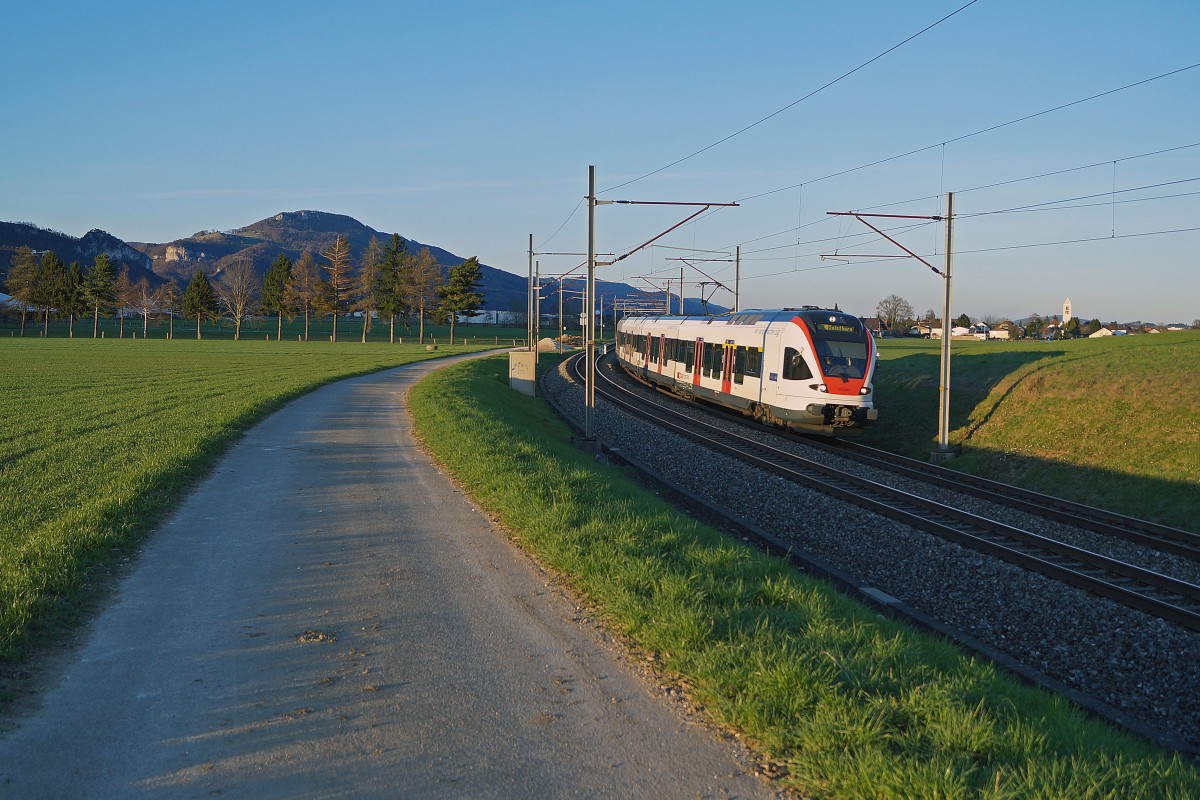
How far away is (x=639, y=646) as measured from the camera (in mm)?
6207

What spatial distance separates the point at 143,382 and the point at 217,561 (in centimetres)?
2846

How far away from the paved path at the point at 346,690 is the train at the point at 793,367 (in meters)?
15.0

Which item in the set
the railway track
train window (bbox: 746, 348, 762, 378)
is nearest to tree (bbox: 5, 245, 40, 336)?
train window (bbox: 746, 348, 762, 378)

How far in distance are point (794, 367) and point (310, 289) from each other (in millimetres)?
82381

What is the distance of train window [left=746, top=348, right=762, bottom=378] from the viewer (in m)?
25.5

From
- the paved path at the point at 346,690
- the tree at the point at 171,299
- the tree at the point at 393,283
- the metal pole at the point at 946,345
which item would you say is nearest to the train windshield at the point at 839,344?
the metal pole at the point at 946,345

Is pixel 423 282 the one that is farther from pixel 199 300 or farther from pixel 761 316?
pixel 761 316

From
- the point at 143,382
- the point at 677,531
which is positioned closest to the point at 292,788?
the point at 677,531

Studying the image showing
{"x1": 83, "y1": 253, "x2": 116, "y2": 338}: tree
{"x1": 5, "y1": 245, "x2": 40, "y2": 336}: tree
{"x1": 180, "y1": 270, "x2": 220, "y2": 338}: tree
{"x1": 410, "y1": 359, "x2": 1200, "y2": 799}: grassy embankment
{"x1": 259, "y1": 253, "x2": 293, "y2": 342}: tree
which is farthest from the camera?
{"x1": 259, "y1": 253, "x2": 293, "y2": 342}: tree

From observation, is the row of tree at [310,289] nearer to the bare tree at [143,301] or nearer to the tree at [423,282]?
the tree at [423,282]

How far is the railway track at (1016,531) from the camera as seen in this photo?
978cm

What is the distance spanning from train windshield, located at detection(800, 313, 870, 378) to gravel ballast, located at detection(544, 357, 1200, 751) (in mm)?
5302

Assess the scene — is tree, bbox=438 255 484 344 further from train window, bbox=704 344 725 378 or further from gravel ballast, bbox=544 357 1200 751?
gravel ballast, bbox=544 357 1200 751

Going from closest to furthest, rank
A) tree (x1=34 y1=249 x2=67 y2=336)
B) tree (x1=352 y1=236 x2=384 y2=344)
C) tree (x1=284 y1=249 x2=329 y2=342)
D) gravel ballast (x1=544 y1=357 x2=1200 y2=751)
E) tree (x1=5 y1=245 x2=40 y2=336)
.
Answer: gravel ballast (x1=544 y1=357 x2=1200 y2=751) < tree (x1=352 y1=236 x2=384 y2=344) < tree (x1=5 y1=245 x2=40 y2=336) < tree (x1=284 y1=249 x2=329 y2=342) < tree (x1=34 y1=249 x2=67 y2=336)
